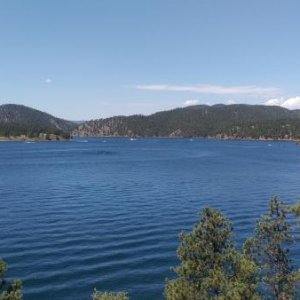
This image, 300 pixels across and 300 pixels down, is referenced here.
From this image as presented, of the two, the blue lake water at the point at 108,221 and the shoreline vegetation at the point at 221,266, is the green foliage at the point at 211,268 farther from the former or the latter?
the blue lake water at the point at 108,221

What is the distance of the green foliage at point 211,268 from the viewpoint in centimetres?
2858

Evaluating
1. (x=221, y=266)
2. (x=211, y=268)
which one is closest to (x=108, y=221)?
(x=211, y=268)

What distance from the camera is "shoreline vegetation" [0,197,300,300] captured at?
92.8 feet

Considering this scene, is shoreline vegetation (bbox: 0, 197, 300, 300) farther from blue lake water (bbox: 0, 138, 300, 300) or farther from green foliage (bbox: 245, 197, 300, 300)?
blue lake water (bbox: 0, 138, 300, 300)

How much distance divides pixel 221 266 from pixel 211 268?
703 mm

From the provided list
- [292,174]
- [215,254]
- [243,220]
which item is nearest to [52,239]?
[243,220]

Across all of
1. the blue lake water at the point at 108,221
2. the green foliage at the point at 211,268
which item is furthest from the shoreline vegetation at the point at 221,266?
the blue lake water at the point at 108,221

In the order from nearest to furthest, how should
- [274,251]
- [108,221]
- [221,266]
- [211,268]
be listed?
[221,266]
[211,268]
[274,251]
[108,221]

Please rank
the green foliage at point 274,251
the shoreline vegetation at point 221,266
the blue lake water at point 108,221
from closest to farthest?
the shoreline vegetation at point 221,266, the green foliage at point 274,251, the blue lake water at point 108,221

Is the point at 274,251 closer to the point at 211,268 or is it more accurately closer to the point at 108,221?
the point at 211,268

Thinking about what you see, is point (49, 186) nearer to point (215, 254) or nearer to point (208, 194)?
point (208, 194)

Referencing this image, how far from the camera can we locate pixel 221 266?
3109cm

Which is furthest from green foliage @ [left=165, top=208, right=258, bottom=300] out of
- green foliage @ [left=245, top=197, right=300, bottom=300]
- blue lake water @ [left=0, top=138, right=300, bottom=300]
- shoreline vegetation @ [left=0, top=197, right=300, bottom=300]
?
blue lake water @ [left=0, top=138, right=300, bottom=300]

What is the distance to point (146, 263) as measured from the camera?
60594mm
